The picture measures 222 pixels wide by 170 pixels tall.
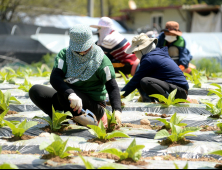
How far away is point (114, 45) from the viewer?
4965 mm

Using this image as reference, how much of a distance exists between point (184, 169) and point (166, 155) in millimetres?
393

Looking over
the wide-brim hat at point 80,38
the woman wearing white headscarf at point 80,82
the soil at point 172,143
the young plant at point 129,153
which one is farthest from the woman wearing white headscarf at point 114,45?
the young plant at point 129,153

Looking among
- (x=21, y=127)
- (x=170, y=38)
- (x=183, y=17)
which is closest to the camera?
Answer: (x=21, y=127)

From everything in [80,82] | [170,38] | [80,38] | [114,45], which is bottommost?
[114,45]

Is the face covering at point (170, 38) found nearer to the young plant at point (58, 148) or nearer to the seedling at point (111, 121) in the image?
the seedling at point (111, 121)

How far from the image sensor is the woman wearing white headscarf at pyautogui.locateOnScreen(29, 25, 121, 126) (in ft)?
7.95

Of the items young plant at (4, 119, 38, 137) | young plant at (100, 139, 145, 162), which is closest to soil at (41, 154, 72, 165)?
young plant at (100, 139, 145, 162)

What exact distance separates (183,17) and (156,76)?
17275 millimetres

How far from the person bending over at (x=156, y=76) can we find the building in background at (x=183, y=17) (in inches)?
560

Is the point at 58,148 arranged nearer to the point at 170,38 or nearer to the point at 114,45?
the point at 114,45

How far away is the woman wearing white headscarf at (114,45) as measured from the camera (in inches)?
195

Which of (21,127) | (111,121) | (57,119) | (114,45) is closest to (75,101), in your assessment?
(57,119)

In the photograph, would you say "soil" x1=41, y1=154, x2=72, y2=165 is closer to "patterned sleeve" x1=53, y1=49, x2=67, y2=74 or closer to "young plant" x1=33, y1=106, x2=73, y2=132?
"young plant" x1=33, y1=106, x2=73, y2=132

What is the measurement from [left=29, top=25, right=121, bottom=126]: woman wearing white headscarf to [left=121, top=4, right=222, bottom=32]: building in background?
599 inches
